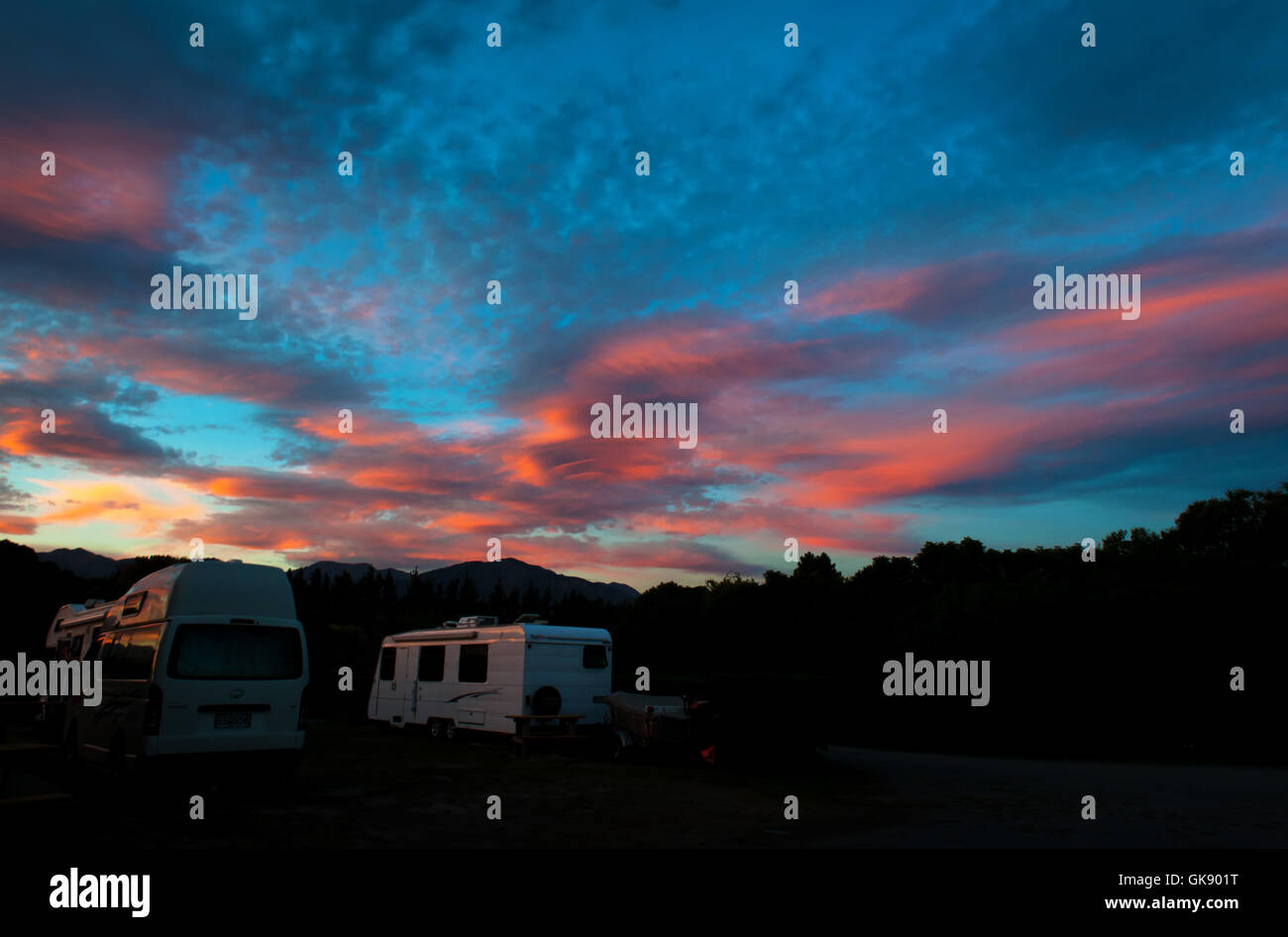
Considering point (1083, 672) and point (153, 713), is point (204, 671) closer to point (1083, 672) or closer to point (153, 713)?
point (153, 713)

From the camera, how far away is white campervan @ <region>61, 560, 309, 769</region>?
34.9 ft

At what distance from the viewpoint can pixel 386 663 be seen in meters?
23.3

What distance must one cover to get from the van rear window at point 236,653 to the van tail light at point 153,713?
0.91ft

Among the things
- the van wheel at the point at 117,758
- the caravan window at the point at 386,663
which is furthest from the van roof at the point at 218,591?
the caravan window at the point at 386,663

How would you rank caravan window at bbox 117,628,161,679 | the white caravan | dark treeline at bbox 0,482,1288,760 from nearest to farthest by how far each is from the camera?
1. caravan window at bbox 117,628,161,679
2. the white caravan
3. dark treeline at bbox 0,482,1288,760

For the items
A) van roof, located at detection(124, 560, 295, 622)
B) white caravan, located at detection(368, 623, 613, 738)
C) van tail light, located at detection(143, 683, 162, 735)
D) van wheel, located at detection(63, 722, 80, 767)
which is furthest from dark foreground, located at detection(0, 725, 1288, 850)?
van roof, located at detection(124, 560, 295, 622)

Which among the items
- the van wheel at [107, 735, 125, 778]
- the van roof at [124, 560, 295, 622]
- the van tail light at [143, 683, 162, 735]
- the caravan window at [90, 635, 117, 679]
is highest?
the van roof at [124, 560, 295, 622]

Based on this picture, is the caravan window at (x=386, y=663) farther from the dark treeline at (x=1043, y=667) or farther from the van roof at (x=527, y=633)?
the dark treeline at (x=1043, y=667)

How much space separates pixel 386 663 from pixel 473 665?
4.95 m

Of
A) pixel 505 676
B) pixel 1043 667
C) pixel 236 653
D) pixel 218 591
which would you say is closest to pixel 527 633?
pixel 505 676

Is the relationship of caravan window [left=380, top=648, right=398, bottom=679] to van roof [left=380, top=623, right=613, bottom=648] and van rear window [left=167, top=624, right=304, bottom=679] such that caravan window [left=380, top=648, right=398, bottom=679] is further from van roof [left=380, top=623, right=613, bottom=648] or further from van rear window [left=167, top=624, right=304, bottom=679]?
van rear window [left=167, top=624, right=304, bottom=679]

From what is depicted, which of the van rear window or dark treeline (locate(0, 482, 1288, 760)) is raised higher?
the van rear window

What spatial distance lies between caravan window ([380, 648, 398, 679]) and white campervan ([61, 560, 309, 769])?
1073 cm
